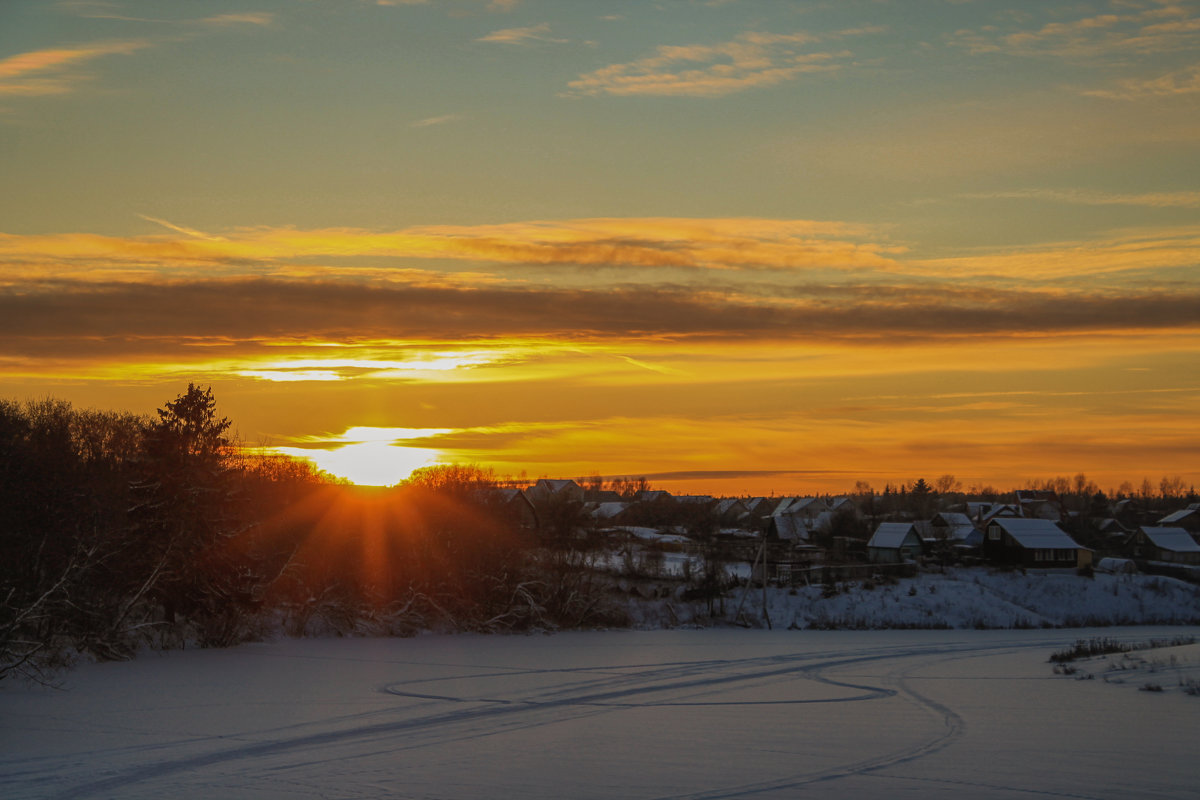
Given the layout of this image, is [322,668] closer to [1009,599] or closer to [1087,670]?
[1087,670]

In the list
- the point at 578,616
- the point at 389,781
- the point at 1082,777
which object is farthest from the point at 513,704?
the point at 578,616

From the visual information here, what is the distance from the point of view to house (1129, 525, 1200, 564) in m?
97.7

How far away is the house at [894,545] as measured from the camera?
78.9m

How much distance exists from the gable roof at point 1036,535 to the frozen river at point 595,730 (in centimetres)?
4880

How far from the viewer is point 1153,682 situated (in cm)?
2416

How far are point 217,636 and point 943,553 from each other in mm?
60338

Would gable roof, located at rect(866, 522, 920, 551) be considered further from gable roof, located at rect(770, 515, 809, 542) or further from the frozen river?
the frozen river

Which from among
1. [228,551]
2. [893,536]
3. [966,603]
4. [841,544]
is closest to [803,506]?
[841,544]

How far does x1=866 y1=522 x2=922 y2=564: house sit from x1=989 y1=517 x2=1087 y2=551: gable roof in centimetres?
674

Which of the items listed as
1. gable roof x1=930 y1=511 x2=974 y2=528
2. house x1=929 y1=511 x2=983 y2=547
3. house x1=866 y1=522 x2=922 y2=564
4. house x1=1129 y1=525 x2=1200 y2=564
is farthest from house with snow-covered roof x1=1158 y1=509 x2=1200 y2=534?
house x1=866 y1=522 x2=922 y2=564

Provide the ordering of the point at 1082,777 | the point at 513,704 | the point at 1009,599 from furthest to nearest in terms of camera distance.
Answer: the point at 1009,599
the point at 513,704
the point at 1082,777

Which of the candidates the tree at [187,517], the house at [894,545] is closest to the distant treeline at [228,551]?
the tree at [187,517]

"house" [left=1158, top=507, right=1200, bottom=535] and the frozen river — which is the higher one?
"house" [left=1158, top=507, right=1200, bottom=535]

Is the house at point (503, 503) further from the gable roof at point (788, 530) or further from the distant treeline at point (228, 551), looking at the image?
the gable roof at point (788, 530)
